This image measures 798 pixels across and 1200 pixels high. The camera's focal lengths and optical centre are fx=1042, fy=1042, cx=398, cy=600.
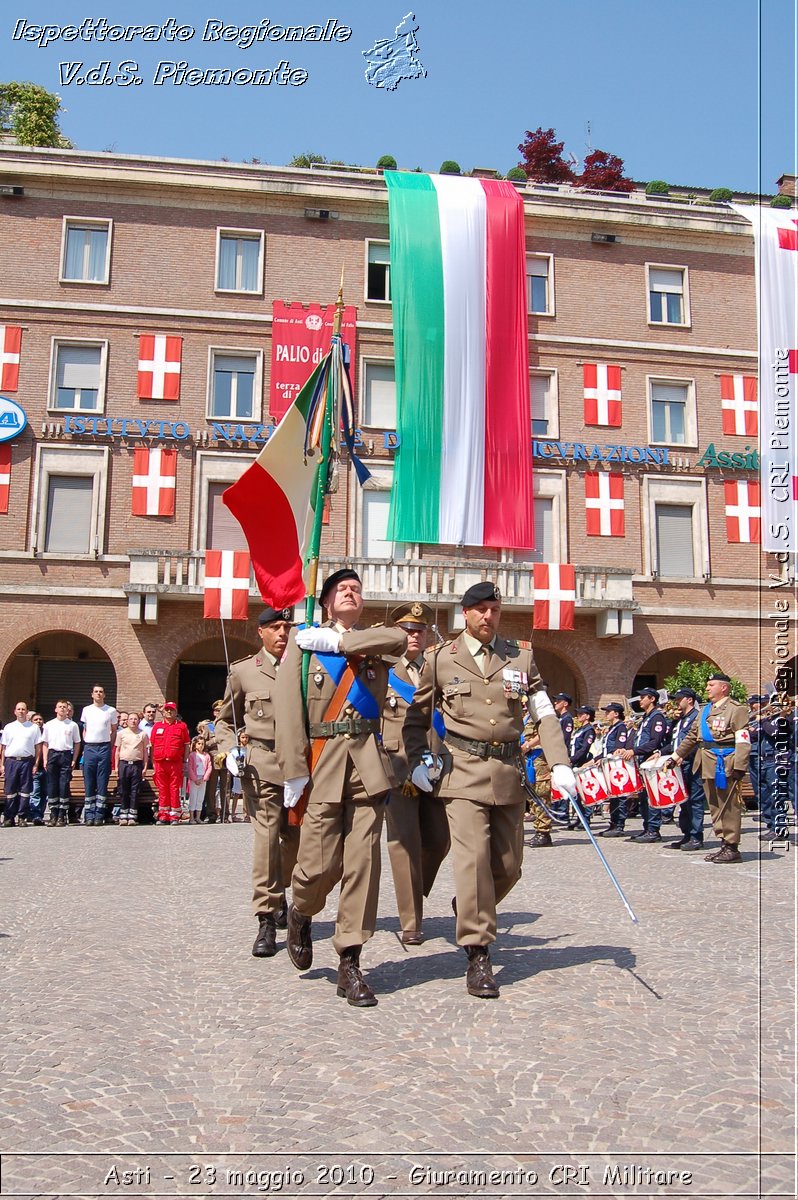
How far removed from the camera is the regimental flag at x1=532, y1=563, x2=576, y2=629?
24.5m

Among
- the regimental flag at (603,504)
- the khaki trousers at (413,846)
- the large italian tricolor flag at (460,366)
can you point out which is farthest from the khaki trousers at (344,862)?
the regimental flag at (603,504)

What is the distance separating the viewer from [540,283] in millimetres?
27109

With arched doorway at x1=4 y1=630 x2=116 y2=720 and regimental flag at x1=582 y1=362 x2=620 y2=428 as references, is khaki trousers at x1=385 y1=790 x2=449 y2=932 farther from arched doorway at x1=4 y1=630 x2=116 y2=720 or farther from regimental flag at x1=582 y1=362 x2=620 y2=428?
regimental flag at x1=582 y1=362 x2=620 y2=428

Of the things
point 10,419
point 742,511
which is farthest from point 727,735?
point 10,419

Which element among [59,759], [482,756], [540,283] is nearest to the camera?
[482,756]

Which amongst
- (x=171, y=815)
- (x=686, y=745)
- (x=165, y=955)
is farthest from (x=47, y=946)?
(x=171, y=815)

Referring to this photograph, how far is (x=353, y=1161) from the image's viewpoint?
10.7 feet

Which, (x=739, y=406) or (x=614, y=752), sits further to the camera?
(x=739, y=406)

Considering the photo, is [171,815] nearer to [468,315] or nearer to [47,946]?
[47,946]

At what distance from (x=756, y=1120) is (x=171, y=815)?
14607mm

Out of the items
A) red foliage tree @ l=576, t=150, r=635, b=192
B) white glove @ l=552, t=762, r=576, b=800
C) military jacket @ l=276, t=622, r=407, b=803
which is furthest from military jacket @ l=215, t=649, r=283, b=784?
red foliage tree @ l=576, t=150, r=635, b=192

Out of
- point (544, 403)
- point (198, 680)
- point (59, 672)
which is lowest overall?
point (198, 680)

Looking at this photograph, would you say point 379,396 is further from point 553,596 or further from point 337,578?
point 337,578

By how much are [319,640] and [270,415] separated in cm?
2035
